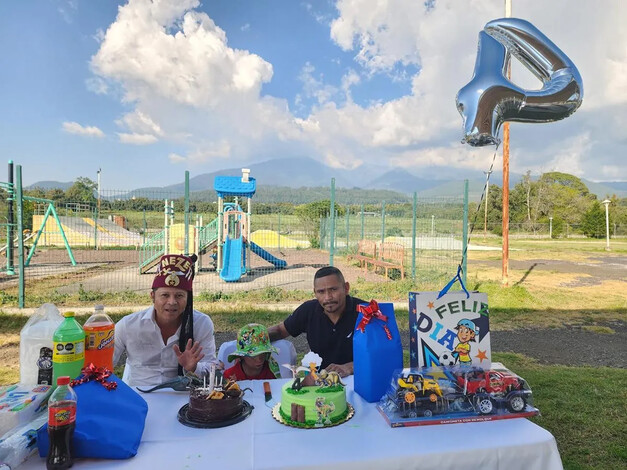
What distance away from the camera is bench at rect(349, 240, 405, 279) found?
11.4 meters

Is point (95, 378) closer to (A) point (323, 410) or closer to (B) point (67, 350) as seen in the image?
(B) point (67, 350)

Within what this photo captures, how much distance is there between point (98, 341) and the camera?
181cm

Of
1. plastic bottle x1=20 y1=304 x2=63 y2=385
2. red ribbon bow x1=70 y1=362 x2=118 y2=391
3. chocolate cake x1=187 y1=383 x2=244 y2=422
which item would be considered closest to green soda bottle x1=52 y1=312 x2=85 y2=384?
plastic bottle x1=20 y1=304 x2=63 y2=385

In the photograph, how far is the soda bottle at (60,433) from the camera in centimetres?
128

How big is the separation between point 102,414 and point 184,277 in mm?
923

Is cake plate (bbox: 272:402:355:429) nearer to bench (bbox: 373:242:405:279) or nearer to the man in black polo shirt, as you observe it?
the man in black polo shirt

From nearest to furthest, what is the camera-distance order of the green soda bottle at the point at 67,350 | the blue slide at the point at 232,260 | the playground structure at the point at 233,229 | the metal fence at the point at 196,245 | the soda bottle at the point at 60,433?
the soda bottle at the point at 60,433 → the green soda bottle at the point at 67,350 → the metal fence at the point at 196,245 → the blue slide at the point at 232,260 → the playground structure at the point at 233,229

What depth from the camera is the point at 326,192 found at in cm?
972

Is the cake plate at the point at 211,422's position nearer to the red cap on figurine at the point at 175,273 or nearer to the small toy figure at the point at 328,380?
the small toy figure at the point at 328,380

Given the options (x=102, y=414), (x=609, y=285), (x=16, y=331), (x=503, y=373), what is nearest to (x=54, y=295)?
(x=16, y=331)

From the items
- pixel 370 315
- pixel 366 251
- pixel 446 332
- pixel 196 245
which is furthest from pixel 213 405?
pixel 366 251

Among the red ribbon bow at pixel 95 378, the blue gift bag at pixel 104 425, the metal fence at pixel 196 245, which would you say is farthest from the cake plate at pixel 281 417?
the metal fence at pixel 196 245

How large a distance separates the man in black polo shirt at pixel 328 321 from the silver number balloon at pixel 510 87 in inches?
45.5

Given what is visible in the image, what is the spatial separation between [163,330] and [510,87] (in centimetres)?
229
